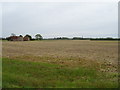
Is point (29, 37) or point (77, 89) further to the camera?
point (29, 37)

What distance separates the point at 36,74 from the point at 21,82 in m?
1.73

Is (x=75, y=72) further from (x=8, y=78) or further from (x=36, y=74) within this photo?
(x=8, y=78)

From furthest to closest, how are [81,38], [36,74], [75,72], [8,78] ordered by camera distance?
1. [81,38]
2. [75,72]
3. [36,74]
4. [8,78]

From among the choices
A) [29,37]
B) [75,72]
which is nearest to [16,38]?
[29,37]

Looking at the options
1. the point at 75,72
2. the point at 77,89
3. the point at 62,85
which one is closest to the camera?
the point at 77,89

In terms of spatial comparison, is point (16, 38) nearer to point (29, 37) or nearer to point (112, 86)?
point (29, 37)

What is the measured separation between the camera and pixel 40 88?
20.9 ft

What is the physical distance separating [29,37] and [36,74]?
450 ft

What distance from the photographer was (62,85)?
6812 mm

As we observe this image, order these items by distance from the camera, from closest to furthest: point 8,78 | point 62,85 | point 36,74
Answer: point 62,85
point 8,78
point 36,74

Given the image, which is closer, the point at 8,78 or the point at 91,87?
the point at 91,87

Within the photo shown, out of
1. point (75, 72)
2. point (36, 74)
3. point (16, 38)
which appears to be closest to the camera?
point (36, 74)

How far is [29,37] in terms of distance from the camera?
144m

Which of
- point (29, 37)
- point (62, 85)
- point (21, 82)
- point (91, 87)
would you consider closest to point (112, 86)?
point (91, 87)
